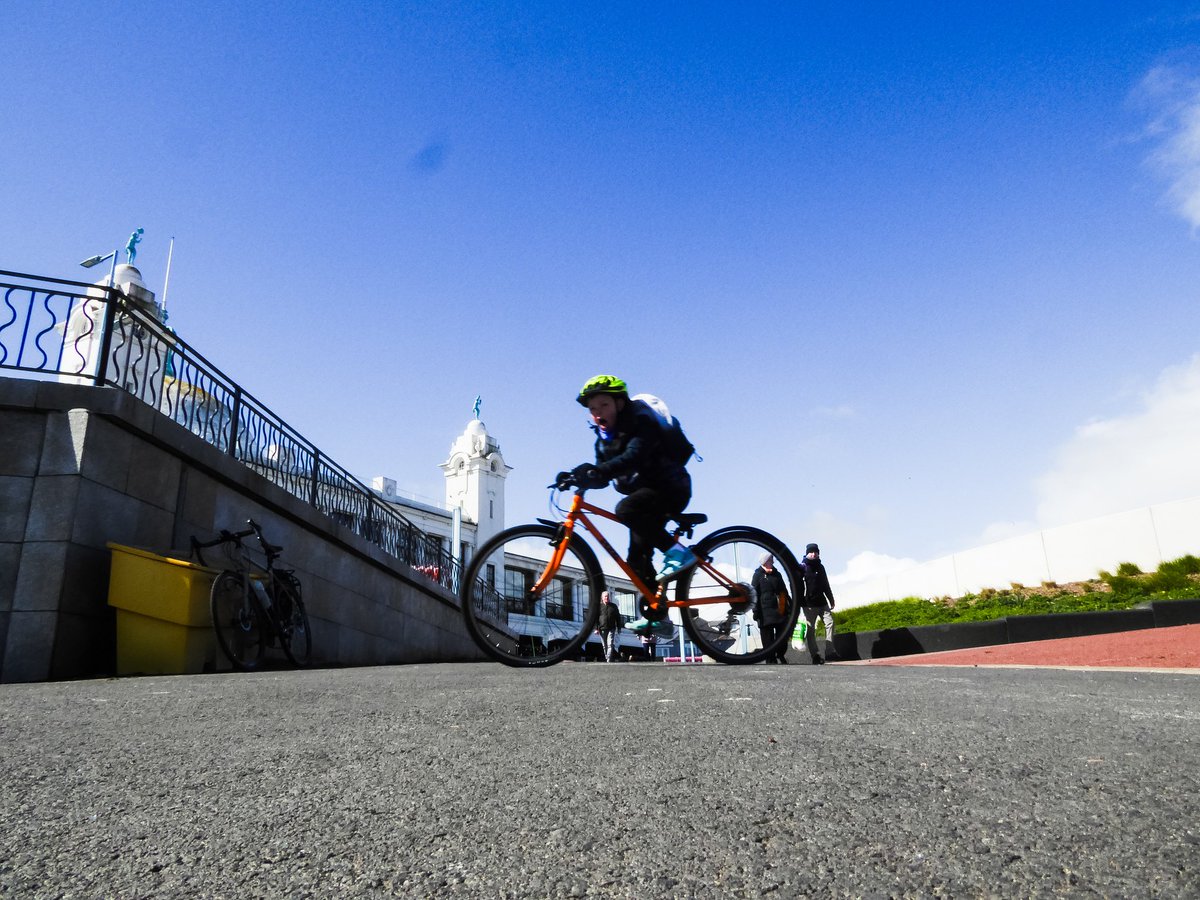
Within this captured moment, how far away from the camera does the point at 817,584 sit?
1237cm

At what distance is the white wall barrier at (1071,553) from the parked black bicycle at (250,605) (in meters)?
20.0

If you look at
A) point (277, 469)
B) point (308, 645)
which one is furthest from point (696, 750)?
point (277, 469)

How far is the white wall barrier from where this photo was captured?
20.5 meters

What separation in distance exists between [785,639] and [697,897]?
5302 mm

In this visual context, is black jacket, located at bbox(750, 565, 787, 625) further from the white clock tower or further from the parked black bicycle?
the white clock tower

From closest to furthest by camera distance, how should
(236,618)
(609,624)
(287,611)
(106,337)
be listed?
(106,337) < (236,618) < (287,611) < (609,624)

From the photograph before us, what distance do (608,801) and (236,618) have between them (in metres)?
6.96

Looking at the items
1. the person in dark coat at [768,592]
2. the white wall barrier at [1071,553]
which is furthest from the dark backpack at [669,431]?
the white wall barrier at [1071,553]

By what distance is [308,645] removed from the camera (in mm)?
9781

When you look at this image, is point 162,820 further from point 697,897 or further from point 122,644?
point 122,644

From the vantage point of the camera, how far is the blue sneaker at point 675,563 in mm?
6176

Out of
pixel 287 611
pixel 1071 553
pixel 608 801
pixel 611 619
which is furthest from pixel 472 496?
pixel 608 801

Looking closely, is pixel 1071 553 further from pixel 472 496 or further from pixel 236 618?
pixel 472 496

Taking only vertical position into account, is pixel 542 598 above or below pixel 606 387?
below
